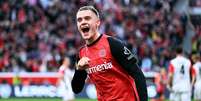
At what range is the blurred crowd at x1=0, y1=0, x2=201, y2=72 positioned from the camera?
28.1 m

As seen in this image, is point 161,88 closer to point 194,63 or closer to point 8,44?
point 194,63

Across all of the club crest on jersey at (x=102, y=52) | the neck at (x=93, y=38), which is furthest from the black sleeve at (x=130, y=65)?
the neck at (x=93, y=38)

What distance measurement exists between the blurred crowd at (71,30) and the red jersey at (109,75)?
Result: 20.2m

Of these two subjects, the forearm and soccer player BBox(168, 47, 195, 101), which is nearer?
the forearm

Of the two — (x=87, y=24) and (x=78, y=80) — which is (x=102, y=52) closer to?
(x=87, y=24)

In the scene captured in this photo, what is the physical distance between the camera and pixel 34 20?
102ft

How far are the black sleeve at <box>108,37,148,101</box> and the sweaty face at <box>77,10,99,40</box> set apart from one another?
0.28 m

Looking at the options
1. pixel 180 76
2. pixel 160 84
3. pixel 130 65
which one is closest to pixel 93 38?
pixel 130 65

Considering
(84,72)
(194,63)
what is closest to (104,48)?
(84,72)

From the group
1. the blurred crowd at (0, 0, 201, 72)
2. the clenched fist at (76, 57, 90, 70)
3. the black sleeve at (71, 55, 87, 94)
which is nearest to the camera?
the clenched fist at (76, 57, 90, 70)

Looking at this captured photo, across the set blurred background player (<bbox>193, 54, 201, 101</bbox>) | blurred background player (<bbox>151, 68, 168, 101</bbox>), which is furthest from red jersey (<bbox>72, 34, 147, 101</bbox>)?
blurred background player (<bbox>151, 68, 168, 101</bbox>)

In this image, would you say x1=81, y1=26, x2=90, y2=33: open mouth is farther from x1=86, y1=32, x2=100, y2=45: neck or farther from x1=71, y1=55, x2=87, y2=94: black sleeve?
x1=71, y1=55, x2=87, y2=94: black sleeve

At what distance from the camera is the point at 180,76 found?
16984 millimetres

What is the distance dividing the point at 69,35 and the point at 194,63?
1153 cm
